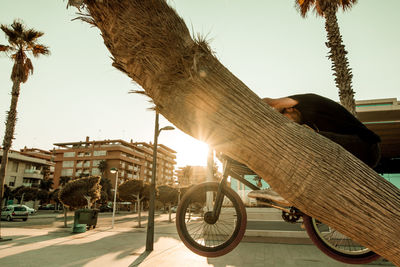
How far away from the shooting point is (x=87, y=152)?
84562mm

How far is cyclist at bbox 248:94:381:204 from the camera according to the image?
2359 mm

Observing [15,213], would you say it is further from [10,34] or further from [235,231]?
[235,231]

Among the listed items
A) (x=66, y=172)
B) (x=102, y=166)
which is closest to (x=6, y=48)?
(x=102, y=166)

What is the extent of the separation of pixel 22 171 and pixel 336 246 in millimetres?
72171

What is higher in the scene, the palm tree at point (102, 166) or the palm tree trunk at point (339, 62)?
the palm tree at point (102, 166)

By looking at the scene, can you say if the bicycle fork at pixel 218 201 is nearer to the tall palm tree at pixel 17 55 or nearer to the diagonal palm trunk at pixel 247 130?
the diagonal palm trunk at pixel 247 130

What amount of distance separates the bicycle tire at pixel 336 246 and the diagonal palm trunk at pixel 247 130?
4.18 feet

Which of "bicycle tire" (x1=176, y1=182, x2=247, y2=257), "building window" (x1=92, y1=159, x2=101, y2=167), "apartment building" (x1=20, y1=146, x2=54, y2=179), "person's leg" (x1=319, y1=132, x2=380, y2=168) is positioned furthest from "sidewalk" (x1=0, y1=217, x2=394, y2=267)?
"apartment building" (x1=20, y1=146, x2=54, y2=179)

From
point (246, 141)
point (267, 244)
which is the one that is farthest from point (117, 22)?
point (267, 244)

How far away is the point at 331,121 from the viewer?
7.91ft

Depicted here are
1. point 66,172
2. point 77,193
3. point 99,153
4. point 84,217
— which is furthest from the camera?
point 66,172

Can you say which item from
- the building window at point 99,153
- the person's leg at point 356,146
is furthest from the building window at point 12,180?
the person's leg at point 356,146

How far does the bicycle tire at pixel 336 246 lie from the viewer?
273cm

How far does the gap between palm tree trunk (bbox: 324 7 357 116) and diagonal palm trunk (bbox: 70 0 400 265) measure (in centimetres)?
906
